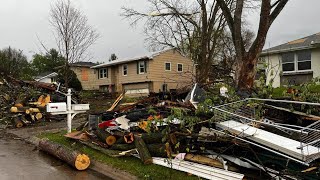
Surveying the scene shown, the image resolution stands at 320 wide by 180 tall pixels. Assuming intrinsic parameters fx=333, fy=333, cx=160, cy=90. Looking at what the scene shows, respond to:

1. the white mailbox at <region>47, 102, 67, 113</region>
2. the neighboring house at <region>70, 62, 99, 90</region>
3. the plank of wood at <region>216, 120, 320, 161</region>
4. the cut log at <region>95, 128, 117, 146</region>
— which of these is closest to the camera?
the plank of wood at <region>216, 120, 320, 161</region>

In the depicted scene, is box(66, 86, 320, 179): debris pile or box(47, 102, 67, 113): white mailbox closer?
box(66, 86, 320, 179): debris pile

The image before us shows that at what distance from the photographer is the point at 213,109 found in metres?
6.63

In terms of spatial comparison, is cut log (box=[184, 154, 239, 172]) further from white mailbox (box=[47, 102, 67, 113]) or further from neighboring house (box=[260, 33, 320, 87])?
neighboring house (box=[260, 33, 320, 87])

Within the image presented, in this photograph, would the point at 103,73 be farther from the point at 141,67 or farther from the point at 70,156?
the point at 70,156

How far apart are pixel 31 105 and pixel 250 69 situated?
11122 millimetres

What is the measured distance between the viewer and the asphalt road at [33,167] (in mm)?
7258

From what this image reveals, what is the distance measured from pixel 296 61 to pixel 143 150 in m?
21.1

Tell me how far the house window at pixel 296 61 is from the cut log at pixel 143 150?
2068 centimetres

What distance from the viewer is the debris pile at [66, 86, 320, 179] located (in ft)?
17.7

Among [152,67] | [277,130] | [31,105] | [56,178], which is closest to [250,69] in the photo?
[277,130]

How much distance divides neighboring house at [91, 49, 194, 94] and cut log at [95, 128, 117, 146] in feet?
69.9

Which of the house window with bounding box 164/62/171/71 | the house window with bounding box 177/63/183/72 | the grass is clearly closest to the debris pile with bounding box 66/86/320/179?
the grass

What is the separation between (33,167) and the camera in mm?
8086

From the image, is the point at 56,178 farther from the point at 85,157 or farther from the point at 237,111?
the point at 237,111
